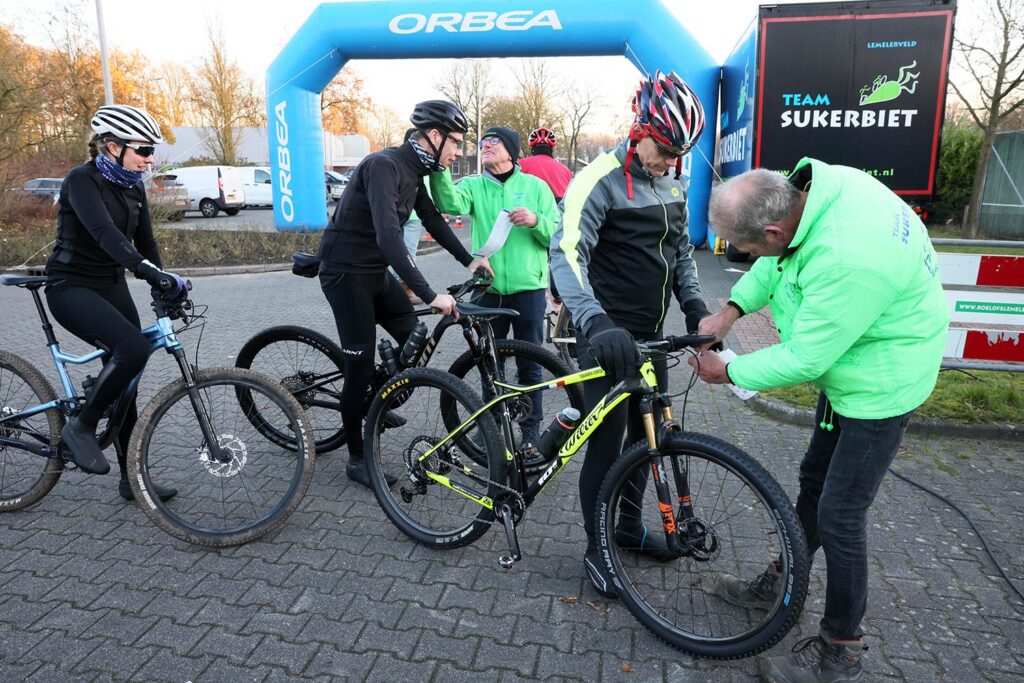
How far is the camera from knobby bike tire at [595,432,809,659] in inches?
90.8

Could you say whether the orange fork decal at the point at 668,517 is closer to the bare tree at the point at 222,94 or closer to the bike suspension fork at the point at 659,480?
the bike suspension fork at the point at 659,480

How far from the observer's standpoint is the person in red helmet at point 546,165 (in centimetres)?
672

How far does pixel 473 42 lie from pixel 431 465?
12.8 meters

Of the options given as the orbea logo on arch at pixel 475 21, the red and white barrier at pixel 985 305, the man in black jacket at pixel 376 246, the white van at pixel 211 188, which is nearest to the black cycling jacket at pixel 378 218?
the man in black jacket at pixel 376 246

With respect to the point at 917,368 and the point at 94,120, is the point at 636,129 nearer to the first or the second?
the point at 917,368

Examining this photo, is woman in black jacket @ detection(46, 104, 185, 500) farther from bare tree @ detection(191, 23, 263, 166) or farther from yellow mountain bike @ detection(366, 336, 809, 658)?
bare tree @ detection(191, 23, 263, 166)

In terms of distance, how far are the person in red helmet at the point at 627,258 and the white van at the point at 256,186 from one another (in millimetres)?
29558

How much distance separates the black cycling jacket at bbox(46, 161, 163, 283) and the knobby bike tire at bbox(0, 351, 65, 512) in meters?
0.59

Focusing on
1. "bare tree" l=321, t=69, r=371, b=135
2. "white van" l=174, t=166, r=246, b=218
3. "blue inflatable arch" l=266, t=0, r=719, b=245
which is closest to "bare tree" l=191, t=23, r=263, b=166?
"bare tree" l=321, t=69, r=371, b=135

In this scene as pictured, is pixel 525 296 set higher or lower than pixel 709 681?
higher

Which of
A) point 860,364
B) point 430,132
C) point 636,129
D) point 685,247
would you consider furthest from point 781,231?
point 430,132

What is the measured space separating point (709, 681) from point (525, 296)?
2661mm

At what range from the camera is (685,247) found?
3.12 meters

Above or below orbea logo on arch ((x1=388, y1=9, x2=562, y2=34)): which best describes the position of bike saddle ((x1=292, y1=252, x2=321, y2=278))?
below
